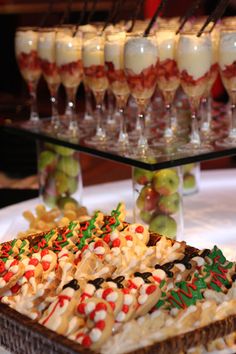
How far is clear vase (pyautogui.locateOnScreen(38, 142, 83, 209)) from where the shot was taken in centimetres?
314

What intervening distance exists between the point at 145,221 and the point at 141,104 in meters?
0.37

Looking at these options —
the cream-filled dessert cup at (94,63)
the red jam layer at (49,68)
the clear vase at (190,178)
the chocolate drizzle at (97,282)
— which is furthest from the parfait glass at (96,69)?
the chocolate drizzle at (97,282)

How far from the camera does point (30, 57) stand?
10.7ft

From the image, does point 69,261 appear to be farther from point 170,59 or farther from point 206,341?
point 170,59

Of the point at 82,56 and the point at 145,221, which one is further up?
the point at 82,56

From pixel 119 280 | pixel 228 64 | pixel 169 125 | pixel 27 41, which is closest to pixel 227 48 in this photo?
pixel 228 64

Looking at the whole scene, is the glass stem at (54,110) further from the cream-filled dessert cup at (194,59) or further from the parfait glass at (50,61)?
the cream-filled dessert cup at (194,59)

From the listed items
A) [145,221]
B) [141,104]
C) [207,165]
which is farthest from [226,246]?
[207,165]

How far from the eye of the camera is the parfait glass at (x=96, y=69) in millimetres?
2883

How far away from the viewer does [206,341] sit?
5.35 feet

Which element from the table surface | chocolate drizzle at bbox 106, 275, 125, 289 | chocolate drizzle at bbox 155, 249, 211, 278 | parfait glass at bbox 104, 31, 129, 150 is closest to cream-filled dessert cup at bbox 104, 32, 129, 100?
parfait glass at bbox 104, 31, 129, 150

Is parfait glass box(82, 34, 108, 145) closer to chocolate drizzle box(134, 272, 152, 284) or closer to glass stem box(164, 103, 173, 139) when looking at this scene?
glass stem box(164, 103, 173, 139)

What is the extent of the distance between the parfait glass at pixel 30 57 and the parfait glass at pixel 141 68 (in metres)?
0.67

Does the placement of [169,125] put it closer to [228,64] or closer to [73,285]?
[228,64]
